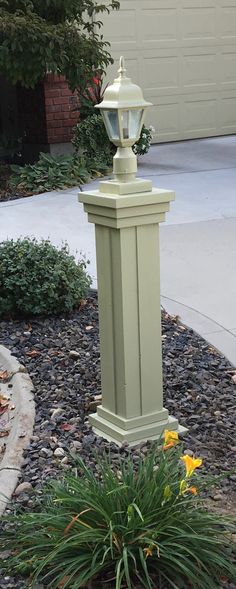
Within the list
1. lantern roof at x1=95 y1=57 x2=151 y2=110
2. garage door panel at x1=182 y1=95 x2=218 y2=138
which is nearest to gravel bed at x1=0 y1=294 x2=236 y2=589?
lantern roof at x1=95 y1=57 x2=151 y2=110

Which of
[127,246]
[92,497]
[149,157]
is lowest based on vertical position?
[149,157]

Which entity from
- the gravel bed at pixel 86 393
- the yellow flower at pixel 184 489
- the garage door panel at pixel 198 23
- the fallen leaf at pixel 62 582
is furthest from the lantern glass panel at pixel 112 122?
the garage door panel at pixel 198 23

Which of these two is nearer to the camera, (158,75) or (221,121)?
(158,75)

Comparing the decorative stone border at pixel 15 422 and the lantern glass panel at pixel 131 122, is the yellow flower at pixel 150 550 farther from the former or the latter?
the lantern glass panel at pixel 131 122

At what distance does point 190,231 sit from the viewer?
7.24m

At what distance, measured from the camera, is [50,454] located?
136 inches

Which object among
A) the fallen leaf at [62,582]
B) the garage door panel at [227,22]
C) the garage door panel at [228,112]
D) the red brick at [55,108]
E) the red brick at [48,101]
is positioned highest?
the garage door panel at [227,22]

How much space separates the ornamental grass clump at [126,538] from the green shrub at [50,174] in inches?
274

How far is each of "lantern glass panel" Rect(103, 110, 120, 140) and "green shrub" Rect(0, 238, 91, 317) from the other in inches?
71.9

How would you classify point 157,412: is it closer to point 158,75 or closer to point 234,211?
point 234,211

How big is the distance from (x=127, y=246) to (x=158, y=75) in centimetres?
1043

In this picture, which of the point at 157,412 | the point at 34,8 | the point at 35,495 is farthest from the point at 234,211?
the point at 35,495

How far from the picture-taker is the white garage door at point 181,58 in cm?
1262

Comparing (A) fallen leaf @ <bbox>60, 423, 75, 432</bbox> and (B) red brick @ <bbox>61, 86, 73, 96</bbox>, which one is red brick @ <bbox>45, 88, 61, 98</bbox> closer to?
(B) red brick @ <bbox>61, 86, 73, 96</bbox>
